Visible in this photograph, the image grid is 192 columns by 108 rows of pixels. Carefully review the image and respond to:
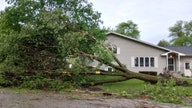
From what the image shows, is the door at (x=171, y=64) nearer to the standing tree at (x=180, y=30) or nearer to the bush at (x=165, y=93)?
the bush at (x=165, y=93)

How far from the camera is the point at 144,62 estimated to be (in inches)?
1118

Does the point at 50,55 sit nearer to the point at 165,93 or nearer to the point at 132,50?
the point at 165,93

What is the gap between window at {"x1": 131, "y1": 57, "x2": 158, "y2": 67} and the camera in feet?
92.9

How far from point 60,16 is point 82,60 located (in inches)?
92.5

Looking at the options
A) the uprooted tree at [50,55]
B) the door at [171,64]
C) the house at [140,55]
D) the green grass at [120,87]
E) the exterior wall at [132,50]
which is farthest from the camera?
the door at [171,64]

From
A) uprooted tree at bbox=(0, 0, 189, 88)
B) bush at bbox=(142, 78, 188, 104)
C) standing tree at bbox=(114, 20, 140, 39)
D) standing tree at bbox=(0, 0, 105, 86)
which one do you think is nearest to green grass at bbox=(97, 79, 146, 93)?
uprooted tree at bbox=(0, 0, 189, 88)

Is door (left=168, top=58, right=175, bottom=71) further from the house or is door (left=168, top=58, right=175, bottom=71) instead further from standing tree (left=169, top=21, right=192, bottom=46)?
standing tree (left=169, top=21, right=192, bottom=46)

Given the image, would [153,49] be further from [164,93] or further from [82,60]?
[164,93]

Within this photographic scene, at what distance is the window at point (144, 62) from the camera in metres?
28.3

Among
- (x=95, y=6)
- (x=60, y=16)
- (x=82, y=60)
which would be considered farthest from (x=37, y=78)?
(x=95, y=6)

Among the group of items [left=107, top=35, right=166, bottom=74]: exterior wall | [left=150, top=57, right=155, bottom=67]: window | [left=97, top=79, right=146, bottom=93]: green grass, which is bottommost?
[left=97, top=79, right=146, bottom=93]: green grass

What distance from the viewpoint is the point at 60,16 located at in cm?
1409

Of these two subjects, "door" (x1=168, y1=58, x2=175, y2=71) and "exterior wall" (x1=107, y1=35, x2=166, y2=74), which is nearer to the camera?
"exterior wall" (x1=107, y1=35, x2=166, y2=74)

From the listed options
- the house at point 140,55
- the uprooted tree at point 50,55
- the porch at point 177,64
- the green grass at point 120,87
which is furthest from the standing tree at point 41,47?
the porch at point 177,64
